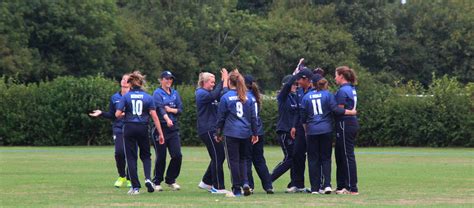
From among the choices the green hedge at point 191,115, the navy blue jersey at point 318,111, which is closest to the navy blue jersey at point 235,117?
the navy blue jersey at point 318,111

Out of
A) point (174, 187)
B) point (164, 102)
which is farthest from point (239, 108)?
point (174, 187)

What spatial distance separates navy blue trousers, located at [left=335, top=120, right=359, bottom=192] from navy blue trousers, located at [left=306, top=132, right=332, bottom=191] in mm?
188

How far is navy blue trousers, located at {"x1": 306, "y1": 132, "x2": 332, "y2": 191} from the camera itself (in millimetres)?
17156

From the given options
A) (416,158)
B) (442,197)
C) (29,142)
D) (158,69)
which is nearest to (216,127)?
(442,197)

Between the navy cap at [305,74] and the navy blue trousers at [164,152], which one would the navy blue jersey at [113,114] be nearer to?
the navy blue trousers at [164,152]

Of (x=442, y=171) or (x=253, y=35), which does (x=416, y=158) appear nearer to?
(x=442, y=171)

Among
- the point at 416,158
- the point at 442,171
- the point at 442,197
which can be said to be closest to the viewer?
the point at 442,197

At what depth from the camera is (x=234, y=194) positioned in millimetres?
16703

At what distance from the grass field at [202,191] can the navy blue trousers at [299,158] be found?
47cm

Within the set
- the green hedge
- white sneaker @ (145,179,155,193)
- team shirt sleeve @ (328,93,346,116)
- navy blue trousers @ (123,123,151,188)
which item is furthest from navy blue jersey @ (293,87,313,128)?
the green hedge

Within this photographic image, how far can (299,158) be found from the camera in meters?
17.8

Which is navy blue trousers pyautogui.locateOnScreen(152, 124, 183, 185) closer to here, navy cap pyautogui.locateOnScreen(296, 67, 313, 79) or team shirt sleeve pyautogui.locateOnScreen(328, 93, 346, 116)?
navy cap pyautogui.locateOnScreen(296, 67, 313, 79)

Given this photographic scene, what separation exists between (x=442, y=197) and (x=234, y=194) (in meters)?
3.38

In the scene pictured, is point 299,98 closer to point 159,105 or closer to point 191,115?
point 159,105
